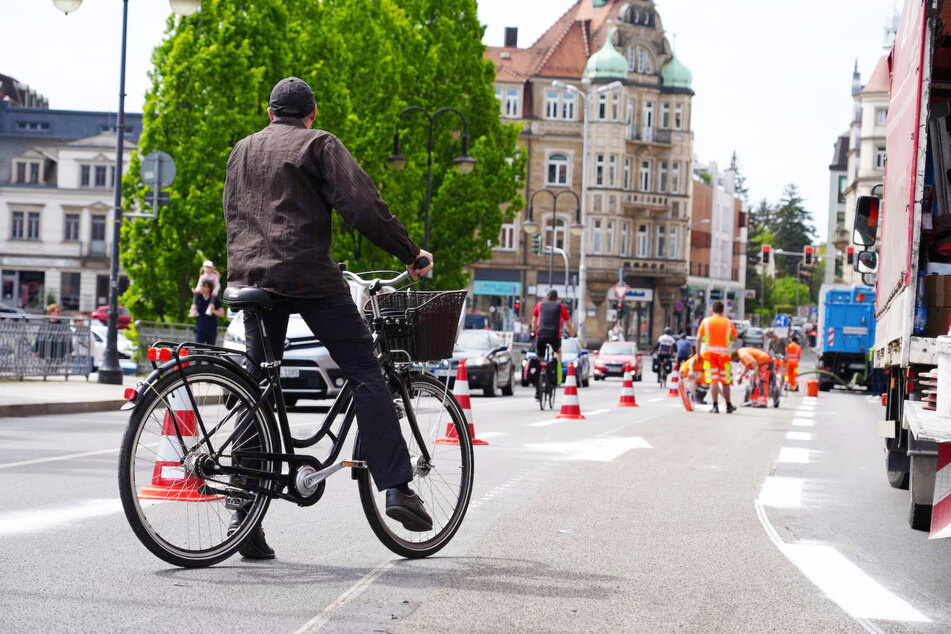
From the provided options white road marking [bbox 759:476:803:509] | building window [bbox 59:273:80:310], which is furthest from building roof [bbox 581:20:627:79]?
white road marking [bbox 759:476:803:509]

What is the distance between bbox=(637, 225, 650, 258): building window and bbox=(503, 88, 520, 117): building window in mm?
10114

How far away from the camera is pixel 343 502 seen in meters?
8.84

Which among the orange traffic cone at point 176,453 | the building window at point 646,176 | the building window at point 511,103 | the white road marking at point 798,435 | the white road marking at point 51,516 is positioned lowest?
the white road marking at point 798,435

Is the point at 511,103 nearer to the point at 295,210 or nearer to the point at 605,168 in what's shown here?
the point at 605,168

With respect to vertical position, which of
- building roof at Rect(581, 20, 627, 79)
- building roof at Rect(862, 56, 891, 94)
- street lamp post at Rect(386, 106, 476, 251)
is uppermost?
building roof at Rect(862, 56, 891, 94)

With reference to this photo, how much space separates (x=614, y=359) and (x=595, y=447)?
35.6 m

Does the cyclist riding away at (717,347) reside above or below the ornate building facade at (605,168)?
below

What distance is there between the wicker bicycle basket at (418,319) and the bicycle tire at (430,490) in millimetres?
212

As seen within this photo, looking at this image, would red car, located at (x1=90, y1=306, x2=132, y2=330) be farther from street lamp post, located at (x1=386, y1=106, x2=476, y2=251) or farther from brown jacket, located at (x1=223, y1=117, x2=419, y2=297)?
brown jacket, located at (x1=223, y1=117, x2=419, y2=297)

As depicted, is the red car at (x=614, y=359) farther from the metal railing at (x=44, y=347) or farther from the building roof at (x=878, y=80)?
the building roof at (x=878, y=80)

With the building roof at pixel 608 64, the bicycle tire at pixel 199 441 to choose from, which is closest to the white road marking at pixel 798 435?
the bicycle tire at pixel 199 441

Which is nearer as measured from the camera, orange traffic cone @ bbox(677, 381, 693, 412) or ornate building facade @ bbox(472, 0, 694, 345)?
orange traffic cone @ bbox(677, 381, 693, 412)

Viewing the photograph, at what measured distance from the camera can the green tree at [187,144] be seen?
33969 mm

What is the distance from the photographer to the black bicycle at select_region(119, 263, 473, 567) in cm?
559
